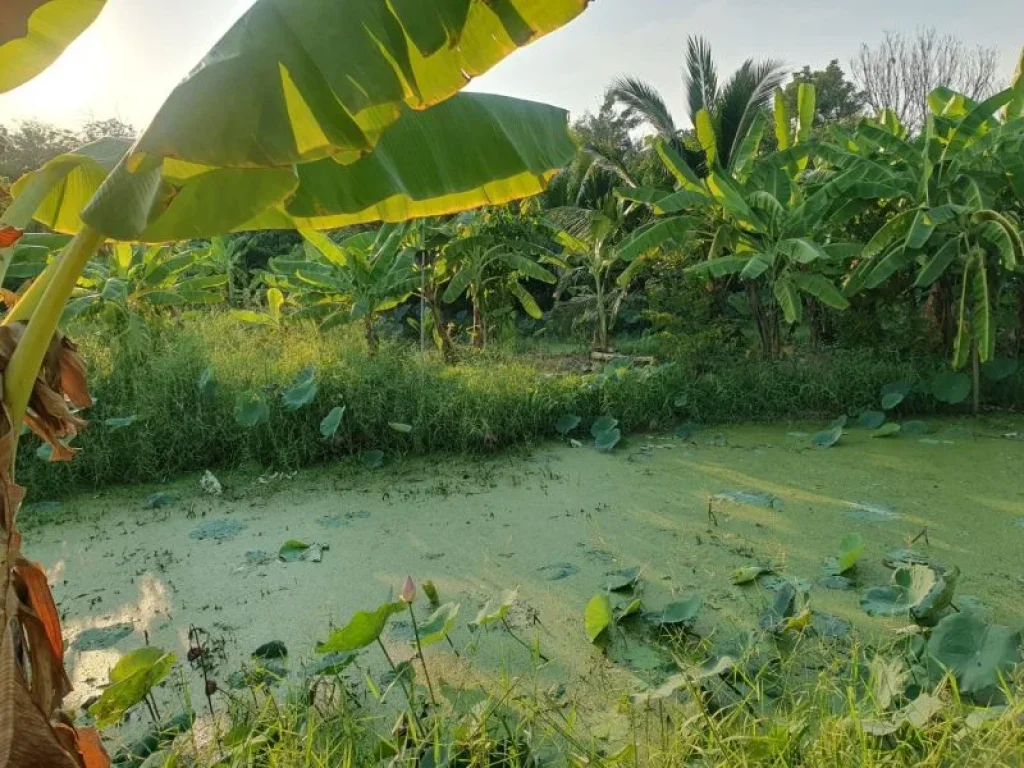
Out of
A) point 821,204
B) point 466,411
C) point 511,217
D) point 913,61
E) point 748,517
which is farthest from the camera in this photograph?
point 913,61

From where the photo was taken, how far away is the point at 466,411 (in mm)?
4324

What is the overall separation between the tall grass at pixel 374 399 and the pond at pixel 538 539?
240mm

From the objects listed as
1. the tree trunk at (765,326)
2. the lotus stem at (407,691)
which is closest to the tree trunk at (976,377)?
the tree trunk at (765,326)

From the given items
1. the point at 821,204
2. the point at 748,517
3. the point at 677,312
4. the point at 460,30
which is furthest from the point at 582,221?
the point at 460,30

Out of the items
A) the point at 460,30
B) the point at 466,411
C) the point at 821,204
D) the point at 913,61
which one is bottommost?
the point at 466,411

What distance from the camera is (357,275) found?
598cm

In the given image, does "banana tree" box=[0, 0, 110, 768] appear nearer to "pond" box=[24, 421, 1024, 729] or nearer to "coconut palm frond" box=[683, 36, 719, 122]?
"pond" box=[24, 421, 1024, 729]

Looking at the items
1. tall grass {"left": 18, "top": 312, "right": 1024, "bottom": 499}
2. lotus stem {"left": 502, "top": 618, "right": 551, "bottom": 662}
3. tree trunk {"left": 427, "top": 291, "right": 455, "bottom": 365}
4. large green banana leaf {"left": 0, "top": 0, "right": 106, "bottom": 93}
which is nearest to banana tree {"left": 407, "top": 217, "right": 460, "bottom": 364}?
tree trunk {"left": 427, "top": 291, "right": 455, "bottom": 365}

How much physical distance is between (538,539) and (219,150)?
7.23 feet

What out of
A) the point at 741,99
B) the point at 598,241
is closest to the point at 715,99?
the point at 741,99

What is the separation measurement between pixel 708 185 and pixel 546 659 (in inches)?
168

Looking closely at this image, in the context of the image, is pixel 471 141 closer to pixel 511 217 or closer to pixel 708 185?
pixel 708 185

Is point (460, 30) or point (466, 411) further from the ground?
point (460, 30)

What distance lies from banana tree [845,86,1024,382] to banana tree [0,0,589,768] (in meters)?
4.25
